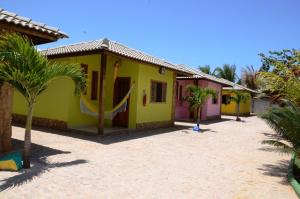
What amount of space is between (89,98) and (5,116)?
5034 millimetres

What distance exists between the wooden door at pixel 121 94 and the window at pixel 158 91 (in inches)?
53.5

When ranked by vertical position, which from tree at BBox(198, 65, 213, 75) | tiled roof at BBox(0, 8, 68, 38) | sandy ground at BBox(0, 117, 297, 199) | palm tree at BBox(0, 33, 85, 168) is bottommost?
sandy ground at BBox(0, 117, 297, 199)

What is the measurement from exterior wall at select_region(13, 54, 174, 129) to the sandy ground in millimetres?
1836

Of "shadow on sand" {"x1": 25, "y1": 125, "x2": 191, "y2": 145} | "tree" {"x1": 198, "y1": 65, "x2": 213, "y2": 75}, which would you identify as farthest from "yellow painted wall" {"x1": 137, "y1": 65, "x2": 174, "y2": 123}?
"tree" {"x1": 198, "y1": 65, "x2": 213, "y2": 75}

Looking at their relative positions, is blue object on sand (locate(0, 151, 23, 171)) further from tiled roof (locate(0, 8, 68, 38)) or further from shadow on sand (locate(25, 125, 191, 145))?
shadow on sand (locate(25, 125, 191, 145))

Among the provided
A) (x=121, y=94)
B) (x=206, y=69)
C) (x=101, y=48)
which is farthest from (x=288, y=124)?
(x=206, y=69)

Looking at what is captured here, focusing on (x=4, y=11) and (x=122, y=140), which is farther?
(x=122, y=140)

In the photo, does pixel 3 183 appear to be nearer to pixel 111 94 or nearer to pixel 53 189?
pixel 53 189

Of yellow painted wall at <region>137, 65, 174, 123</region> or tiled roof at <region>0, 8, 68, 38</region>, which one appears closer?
tiled roof at <region>0, 8, 68, 38</region>

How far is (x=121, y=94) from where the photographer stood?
1167 cm

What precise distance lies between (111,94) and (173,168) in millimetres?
6427

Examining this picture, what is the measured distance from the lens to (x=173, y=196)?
4.28m

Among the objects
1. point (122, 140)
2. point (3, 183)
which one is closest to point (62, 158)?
point (3, 183)

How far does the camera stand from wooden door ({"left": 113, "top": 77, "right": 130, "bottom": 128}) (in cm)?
1151
